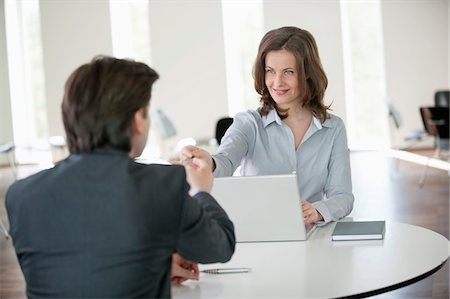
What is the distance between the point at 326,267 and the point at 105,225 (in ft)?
2.88

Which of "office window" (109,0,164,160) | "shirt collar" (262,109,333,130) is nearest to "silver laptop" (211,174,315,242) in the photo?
"shirt collar" (262,109,333,130)

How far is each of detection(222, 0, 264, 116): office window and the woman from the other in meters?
9.73

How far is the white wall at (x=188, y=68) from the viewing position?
12680mm

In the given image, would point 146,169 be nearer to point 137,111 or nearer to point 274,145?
point 137,111

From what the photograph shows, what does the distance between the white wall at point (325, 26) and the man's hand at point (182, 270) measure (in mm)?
10196

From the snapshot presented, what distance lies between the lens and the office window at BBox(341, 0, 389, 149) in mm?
12539

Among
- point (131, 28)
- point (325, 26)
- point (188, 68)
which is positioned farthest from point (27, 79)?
point (325, 26)

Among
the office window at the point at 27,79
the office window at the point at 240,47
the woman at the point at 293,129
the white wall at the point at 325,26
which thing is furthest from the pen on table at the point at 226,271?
the office window at the point at 27,79

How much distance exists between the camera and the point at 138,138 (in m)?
1.48

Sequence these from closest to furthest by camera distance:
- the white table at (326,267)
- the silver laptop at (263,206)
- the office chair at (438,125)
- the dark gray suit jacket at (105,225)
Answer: the dark gray suit jacket at (105,225) < the white table at (326,267) < the silver laptop at (263,206) < the office chair at (438,125)

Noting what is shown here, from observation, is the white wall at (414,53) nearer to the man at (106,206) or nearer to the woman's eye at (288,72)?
the woman's eye at (288,72)

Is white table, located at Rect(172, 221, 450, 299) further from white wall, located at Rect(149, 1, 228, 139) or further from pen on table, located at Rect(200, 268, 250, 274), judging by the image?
white wall, located at Rect(149, 1, 228, 139)


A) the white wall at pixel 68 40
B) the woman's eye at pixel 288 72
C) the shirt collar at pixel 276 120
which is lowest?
the shirt collar at pixel 276 120

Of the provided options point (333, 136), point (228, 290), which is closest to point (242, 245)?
point (228, 290)
